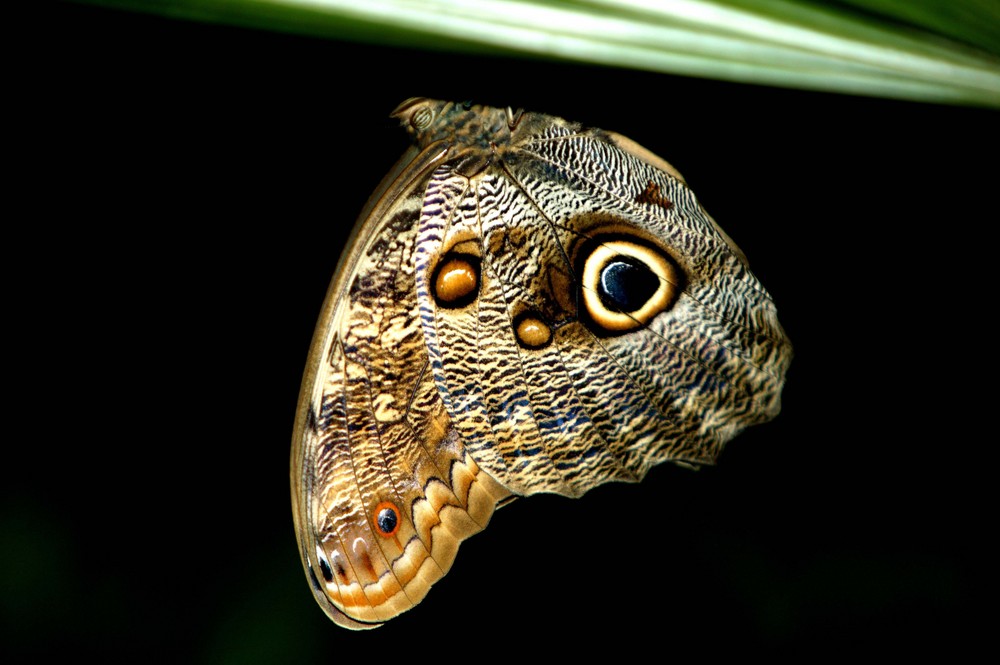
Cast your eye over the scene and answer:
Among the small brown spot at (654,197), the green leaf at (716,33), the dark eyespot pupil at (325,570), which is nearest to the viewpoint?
the green leaf at (716,33)

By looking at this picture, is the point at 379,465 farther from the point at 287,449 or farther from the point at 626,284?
the point at 287,449

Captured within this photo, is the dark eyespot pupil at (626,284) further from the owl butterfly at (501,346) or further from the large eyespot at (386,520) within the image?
the large eyespot at (386,520)

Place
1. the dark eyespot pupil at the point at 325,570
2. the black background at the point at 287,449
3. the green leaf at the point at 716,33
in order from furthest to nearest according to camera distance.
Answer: the black background at the point at 287,449 → the dark eyespot pupil at the point at 325,570 → the green leaf at the point at 716,33

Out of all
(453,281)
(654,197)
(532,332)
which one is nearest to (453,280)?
(453,281)

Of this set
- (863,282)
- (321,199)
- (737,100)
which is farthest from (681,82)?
(321,199)

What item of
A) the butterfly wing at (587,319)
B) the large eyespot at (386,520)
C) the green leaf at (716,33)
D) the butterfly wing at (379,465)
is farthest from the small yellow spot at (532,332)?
the green leaf at (716,33)

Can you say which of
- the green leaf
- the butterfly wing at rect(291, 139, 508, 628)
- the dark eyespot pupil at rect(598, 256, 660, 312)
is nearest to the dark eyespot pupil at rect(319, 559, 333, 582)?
the butterfly wing at rect(291, 139, 508, 628)

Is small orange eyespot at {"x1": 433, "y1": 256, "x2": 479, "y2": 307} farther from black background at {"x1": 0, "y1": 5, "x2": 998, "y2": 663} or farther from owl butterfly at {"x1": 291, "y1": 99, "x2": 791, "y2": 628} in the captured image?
black background at {"x1": 0, "y1": 5, "x2": 998, "y2": 663}
